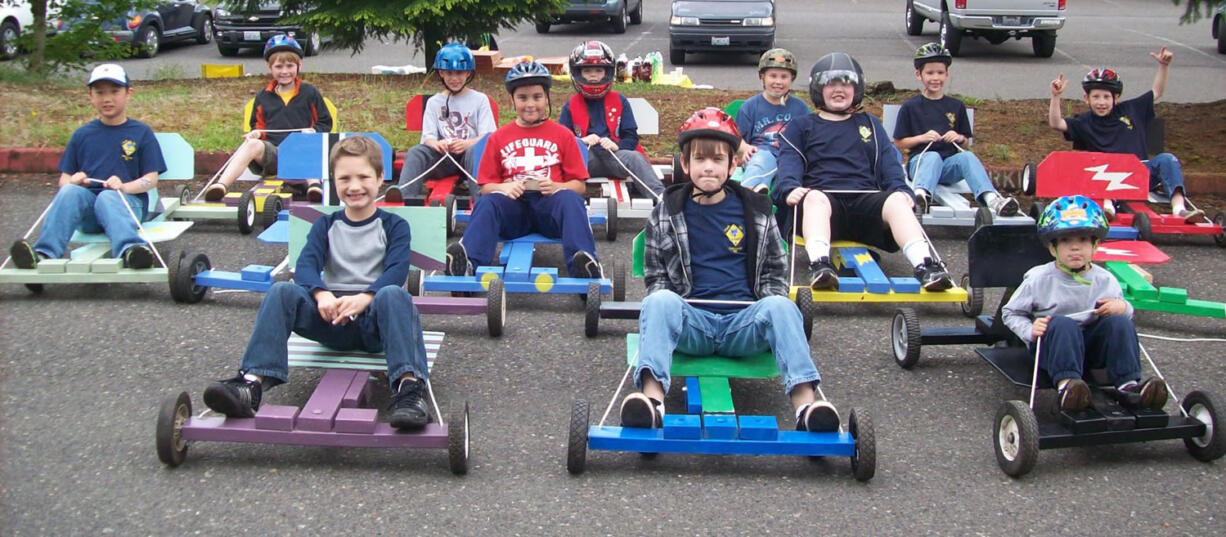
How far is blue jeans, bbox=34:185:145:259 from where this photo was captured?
273 inches

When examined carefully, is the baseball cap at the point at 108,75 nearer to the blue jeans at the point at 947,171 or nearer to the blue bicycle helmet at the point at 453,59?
the blue bicycle helmet at the point at 453,59

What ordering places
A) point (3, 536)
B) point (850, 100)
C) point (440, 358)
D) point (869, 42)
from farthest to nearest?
point (869, 42) < point (850, 100) < point (440, 358) < point (3, 536)

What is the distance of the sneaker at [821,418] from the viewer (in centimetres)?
461

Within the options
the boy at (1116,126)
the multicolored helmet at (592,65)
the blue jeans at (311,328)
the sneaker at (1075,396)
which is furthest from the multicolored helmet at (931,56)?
the blue jeans at (311,328)

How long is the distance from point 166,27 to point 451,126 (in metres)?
15.8

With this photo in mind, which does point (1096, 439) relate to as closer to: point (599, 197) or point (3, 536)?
point (3, 536)

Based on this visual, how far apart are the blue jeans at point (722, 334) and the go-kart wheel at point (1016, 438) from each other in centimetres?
75

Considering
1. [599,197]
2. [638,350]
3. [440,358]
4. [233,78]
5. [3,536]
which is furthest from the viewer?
[233,78]

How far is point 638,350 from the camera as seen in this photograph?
5.05 meters

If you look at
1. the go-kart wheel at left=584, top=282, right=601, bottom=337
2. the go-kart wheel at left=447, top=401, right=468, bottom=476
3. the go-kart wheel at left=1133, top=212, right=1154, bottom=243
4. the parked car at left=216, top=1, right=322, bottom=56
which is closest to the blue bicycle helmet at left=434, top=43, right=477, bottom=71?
the go-kart wheel at left=584, top=282, right=601, bottom=337

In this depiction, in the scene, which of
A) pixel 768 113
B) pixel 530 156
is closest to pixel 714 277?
pixel 530 156

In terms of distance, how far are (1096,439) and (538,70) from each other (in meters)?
4.06

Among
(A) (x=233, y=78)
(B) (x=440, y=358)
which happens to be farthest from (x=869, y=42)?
(B) (x=440, y=358)

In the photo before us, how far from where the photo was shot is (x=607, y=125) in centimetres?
869
